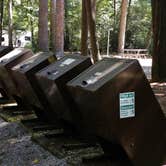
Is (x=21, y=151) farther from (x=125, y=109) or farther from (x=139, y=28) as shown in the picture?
(x=139, y=28)

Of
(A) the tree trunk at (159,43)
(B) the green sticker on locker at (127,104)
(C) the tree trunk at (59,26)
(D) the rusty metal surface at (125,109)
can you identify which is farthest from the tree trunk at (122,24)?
(B) the green sticker on locker at (127,104)

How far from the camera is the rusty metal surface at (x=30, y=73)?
7309 mm

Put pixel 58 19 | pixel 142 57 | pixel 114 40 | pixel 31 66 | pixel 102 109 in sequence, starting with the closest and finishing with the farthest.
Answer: pixel 102 109, pixel 31 66, pixel 58 19, pixel 142 57, pixel 114 40

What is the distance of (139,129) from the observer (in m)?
5.14

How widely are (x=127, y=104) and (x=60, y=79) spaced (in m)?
1.36

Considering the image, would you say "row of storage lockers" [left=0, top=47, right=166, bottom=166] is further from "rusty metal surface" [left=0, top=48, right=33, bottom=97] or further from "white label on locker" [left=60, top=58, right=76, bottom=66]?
"rusty metal surface" [left=0, top=48, right=33, bottom=97]

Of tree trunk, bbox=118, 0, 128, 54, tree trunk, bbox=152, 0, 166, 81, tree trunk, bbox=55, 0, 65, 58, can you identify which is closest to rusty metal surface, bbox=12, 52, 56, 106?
tree trunk, bbox=152, 0, 166, 81

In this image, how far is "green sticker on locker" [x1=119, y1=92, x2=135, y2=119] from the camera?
497 centimetres

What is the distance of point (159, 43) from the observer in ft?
40.6

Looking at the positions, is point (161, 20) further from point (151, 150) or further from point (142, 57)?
point (142, 57)

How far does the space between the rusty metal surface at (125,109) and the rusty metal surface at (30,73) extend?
78.8 inches

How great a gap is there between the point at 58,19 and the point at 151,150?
2538 cm

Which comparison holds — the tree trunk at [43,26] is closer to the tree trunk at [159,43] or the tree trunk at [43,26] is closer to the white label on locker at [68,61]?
the tree trunk at [159,43]

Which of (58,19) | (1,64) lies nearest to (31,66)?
(1,64)
